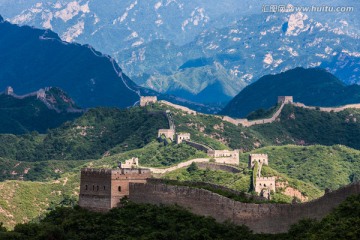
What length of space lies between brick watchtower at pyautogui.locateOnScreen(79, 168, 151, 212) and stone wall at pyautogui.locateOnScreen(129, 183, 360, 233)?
65cm

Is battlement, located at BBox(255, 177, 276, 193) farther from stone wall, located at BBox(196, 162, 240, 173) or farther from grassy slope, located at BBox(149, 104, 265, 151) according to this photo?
grassy slope, located at BBox(149, 104, 265, 151)

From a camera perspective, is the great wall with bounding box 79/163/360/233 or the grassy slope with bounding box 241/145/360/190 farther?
the grassy slope with bounding box 241/145/360/190

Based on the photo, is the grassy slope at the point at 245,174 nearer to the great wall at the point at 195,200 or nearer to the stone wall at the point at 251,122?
the stone wall at the point at 251,122

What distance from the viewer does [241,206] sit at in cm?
6391

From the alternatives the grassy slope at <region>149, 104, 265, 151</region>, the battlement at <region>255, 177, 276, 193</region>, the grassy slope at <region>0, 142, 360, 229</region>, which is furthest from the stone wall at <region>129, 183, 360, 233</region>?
the grassy slope at <region>149, 104, 265, 151</region>

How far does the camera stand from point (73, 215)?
69.1 metres

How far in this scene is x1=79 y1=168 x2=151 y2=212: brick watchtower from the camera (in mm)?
69938

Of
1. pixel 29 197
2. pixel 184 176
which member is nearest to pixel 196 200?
pixel 184 176

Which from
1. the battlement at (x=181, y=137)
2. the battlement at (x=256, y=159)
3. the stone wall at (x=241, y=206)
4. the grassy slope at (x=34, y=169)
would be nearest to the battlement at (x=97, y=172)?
the stone wall at (x=241, y=206)

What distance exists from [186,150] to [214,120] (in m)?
33.5

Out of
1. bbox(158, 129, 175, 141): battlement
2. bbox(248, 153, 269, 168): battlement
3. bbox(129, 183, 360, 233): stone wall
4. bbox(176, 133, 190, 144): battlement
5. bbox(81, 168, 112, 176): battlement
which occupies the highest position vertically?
bbox(158, 129, 175, 141): battlement

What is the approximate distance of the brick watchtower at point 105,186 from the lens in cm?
6994

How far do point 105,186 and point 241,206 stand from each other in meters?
9.43

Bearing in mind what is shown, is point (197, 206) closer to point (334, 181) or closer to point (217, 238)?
point (217, 238)
